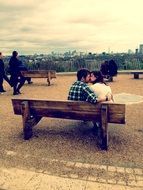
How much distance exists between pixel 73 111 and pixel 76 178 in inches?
69.0

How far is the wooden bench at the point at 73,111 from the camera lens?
19.6 ft

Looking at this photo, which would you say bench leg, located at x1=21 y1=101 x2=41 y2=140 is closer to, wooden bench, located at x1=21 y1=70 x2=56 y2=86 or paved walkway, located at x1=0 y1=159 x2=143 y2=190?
paved walkway, located at x1=0 y1=159 x2=143 y2=190

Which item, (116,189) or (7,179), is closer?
(116,189)

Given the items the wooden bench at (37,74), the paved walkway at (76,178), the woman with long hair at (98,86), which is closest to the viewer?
the paved walkway at (76,178)

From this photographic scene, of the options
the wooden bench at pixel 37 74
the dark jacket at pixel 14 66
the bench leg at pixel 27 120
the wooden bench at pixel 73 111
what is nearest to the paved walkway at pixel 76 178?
the wooden bench at pixel 73 111

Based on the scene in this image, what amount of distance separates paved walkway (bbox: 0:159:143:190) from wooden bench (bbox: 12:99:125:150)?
39.5 inches

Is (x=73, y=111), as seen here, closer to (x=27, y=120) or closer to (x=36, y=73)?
(x=27, y=120)

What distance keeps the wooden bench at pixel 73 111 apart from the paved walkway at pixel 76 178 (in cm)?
100

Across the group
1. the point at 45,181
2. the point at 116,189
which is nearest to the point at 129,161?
the point at 116,189

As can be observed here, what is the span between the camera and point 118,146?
242 inches

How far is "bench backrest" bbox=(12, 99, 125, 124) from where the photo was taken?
19.6 ft

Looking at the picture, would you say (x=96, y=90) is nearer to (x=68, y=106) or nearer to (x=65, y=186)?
(x=68, y=106)

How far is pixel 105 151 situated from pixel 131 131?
139cm

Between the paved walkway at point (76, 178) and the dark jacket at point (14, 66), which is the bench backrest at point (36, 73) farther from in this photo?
the paved walkway at point (76, 178)
